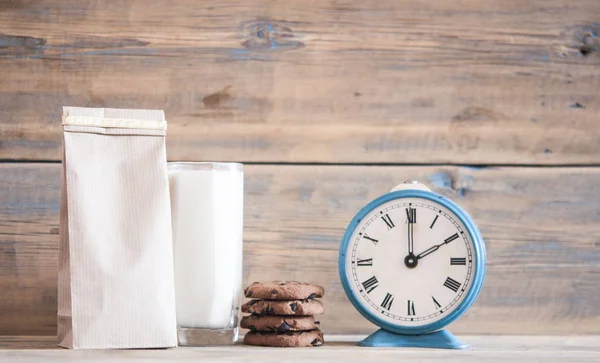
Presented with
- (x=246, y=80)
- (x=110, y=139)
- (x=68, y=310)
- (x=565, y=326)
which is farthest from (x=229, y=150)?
(x=565, y=326)

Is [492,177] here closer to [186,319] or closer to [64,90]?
[186,319]

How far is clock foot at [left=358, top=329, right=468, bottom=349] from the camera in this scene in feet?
3.68

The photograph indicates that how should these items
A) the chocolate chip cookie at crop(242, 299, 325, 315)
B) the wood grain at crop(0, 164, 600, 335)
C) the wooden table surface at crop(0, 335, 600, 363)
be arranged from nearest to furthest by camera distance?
the wooden table surface at crop(0, 335, 600, 363) → the chocolate chip cookie at crop(242, 299, 325, 315) → the wood grain at crop(0, 164, 600, 335)

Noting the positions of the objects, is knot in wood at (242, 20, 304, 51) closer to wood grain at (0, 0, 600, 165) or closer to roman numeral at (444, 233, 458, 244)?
wood grain at (0, 0, 600, 165)

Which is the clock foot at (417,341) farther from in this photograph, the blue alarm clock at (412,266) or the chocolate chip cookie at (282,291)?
the chocolate chip cookie at (282,291)

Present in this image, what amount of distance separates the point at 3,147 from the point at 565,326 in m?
1.03

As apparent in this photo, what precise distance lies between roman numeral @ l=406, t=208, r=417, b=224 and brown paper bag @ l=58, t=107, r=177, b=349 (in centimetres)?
35

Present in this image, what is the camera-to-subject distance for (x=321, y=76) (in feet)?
4.58

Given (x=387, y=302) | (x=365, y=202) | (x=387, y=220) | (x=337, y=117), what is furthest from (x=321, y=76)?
(x=387, y=302)

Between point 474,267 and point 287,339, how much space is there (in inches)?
11.3

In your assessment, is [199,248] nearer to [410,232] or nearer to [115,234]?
[115,234]

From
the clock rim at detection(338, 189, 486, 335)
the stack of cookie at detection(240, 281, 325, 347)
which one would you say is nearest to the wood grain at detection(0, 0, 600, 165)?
the clock rim at detection(338, 189, 486, 335)

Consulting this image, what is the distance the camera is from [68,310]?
104 cm

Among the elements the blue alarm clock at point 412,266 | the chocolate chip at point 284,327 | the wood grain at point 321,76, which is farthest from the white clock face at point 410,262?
the wood grain at point 321,76
